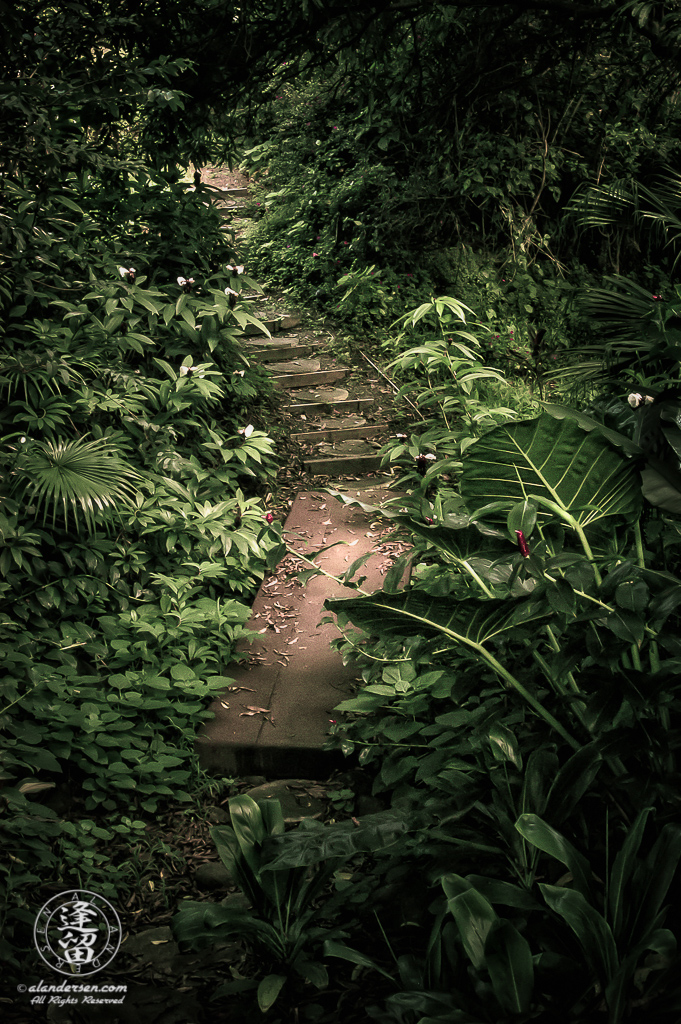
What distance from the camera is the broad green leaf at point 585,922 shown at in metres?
1.46

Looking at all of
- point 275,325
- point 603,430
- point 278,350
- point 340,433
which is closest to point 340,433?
point 340,433

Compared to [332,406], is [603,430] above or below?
above

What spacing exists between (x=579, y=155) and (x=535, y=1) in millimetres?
4521

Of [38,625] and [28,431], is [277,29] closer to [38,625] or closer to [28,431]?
[28,431]

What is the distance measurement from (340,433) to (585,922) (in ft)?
13.8

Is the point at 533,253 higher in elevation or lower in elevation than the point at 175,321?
lower

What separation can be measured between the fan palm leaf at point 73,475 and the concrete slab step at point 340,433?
2.13 metres

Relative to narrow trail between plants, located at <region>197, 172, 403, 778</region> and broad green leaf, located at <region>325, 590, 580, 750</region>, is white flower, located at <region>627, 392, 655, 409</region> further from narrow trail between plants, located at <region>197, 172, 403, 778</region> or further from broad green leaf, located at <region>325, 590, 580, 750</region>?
narrow trail between plants, located at <region>197, 172, 403, 778</region>

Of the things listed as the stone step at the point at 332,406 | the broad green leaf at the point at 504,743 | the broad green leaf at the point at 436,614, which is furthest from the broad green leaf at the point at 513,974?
the stone step at the point at 332,406

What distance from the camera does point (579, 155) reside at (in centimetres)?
754

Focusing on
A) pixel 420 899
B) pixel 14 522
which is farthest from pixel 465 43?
pixel 420 899

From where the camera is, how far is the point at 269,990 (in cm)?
175

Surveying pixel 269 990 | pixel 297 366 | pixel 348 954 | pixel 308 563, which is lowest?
pixel 297 366

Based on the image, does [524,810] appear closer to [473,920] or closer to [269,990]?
[473,920]
